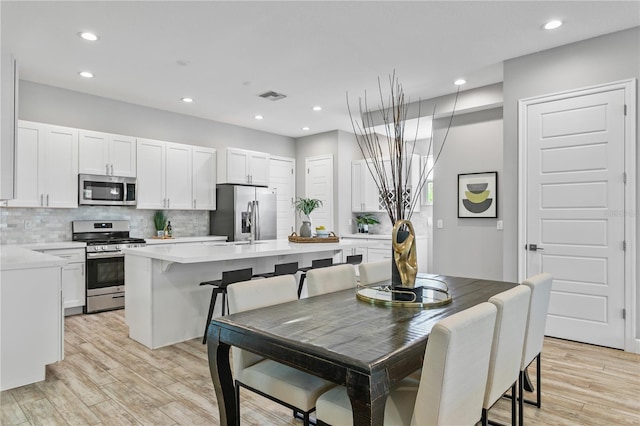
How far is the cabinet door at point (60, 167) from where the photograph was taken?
14.9 feet

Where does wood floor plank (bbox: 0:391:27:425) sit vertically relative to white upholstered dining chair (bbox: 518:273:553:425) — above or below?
below

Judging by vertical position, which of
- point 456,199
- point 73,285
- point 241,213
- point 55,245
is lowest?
point 73,285

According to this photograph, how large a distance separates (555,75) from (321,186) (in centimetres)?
423

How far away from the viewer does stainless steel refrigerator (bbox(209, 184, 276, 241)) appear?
596 cm

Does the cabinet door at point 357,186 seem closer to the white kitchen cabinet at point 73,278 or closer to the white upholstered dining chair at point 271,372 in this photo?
the white kitchen cabinet at point 73,278

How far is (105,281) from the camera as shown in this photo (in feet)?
15.6

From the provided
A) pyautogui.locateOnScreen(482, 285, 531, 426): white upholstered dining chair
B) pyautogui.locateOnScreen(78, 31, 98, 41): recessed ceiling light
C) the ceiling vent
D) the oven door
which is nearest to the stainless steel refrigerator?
the ceiling vent

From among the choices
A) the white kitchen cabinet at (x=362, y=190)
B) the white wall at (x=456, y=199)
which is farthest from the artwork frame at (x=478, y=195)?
the white kitchen cabinet at (x=362, y=190)

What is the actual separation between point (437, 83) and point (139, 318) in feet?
13.5

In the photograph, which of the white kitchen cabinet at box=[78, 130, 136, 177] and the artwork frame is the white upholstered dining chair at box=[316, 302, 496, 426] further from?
the white kitchen cabinet at box=[78, 130, 136, 177]

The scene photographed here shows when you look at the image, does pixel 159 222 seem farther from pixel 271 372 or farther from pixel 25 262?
pixel 271 372

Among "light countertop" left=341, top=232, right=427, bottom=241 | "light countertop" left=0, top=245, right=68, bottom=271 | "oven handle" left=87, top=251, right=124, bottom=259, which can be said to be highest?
"light countertop" left=0, top=245, right=68, bottom=271

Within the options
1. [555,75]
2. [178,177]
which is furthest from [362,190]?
[555,75]

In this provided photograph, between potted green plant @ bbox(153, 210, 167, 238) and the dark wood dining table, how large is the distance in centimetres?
415
